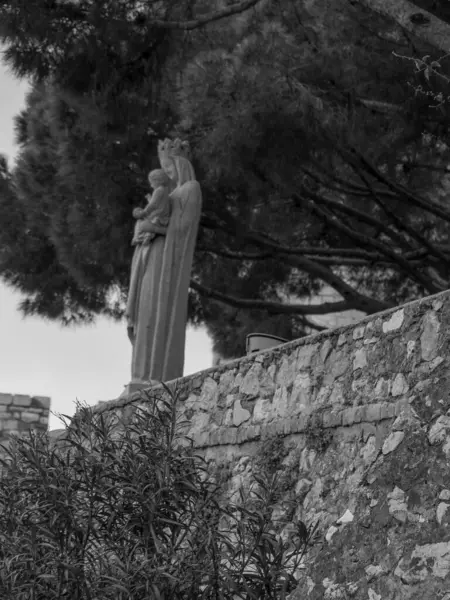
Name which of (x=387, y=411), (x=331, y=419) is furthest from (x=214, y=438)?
(x=387, y=411)

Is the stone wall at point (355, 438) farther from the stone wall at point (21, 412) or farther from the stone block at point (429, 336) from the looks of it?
the stone wall at point (21, 412)

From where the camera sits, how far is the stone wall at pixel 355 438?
4.50 meters

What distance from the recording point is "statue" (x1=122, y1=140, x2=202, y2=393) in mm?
8062

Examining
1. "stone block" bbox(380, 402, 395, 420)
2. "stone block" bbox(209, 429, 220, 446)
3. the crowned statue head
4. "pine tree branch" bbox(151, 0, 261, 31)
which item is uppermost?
"pine tree branch" bbox(151, 0, 261, 31)

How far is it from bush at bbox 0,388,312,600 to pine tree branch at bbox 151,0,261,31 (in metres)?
4.44

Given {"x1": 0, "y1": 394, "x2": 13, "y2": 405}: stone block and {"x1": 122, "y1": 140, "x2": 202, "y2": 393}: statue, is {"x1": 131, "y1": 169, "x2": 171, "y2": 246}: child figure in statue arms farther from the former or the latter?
{"x1": 0, "y1": 394, "x2": 13, "y2": 405}: stone block

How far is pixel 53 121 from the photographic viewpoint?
37.3 ft

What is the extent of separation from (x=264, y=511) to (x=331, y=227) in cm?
674

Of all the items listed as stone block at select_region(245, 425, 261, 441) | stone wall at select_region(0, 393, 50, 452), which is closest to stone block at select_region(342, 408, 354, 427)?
stone block at select_region(245, 425, 261, 441)

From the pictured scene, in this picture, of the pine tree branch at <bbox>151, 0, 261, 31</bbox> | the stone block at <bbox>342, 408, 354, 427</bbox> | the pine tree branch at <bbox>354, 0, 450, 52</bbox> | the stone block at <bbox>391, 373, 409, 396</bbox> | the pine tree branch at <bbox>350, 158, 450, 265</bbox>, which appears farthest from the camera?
the pine tree branch at <bbox>350, 158, 450, 265</bbox>

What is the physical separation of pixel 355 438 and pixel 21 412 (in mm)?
9530

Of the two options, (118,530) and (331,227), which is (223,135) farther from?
(118,530)

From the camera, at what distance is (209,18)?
344 inches

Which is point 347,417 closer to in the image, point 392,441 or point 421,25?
point 392,441
